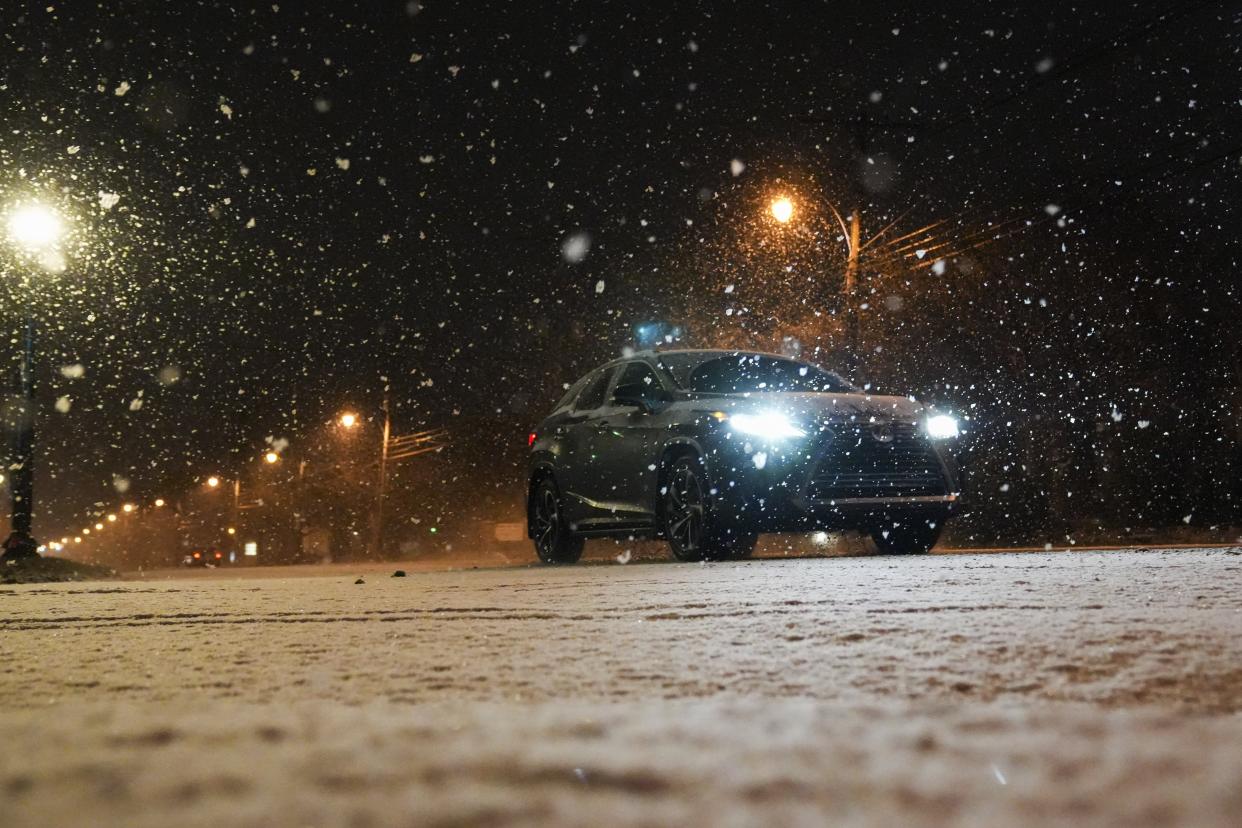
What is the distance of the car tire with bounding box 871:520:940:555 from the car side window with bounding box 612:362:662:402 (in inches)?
92.6

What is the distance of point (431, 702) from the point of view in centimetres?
221

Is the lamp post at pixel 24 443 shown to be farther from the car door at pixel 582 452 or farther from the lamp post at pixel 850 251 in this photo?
the lamp post at pixel 850 251

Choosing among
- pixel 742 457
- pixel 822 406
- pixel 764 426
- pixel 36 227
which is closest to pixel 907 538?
pixel 822 406

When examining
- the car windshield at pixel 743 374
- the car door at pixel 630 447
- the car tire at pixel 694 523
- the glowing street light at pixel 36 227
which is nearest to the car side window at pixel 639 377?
the car door at pixel 630 447

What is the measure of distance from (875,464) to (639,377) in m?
2.48

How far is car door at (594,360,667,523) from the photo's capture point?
436 inches

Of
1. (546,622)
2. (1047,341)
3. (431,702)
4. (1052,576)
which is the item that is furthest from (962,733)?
(1047,341)

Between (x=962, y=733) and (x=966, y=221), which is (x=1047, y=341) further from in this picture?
(x=962, y=733)

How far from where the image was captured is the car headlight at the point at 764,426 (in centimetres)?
1021

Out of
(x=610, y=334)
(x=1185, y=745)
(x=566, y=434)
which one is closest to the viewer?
(x=1185, y=745)

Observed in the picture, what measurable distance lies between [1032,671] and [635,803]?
1618 mm

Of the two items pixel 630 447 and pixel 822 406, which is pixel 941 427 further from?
pixel 630 447

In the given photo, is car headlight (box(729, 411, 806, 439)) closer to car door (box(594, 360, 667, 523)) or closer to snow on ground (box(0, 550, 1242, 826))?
car door (box(594, 360, 667, 523))

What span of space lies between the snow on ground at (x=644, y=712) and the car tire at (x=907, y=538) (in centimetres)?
645
